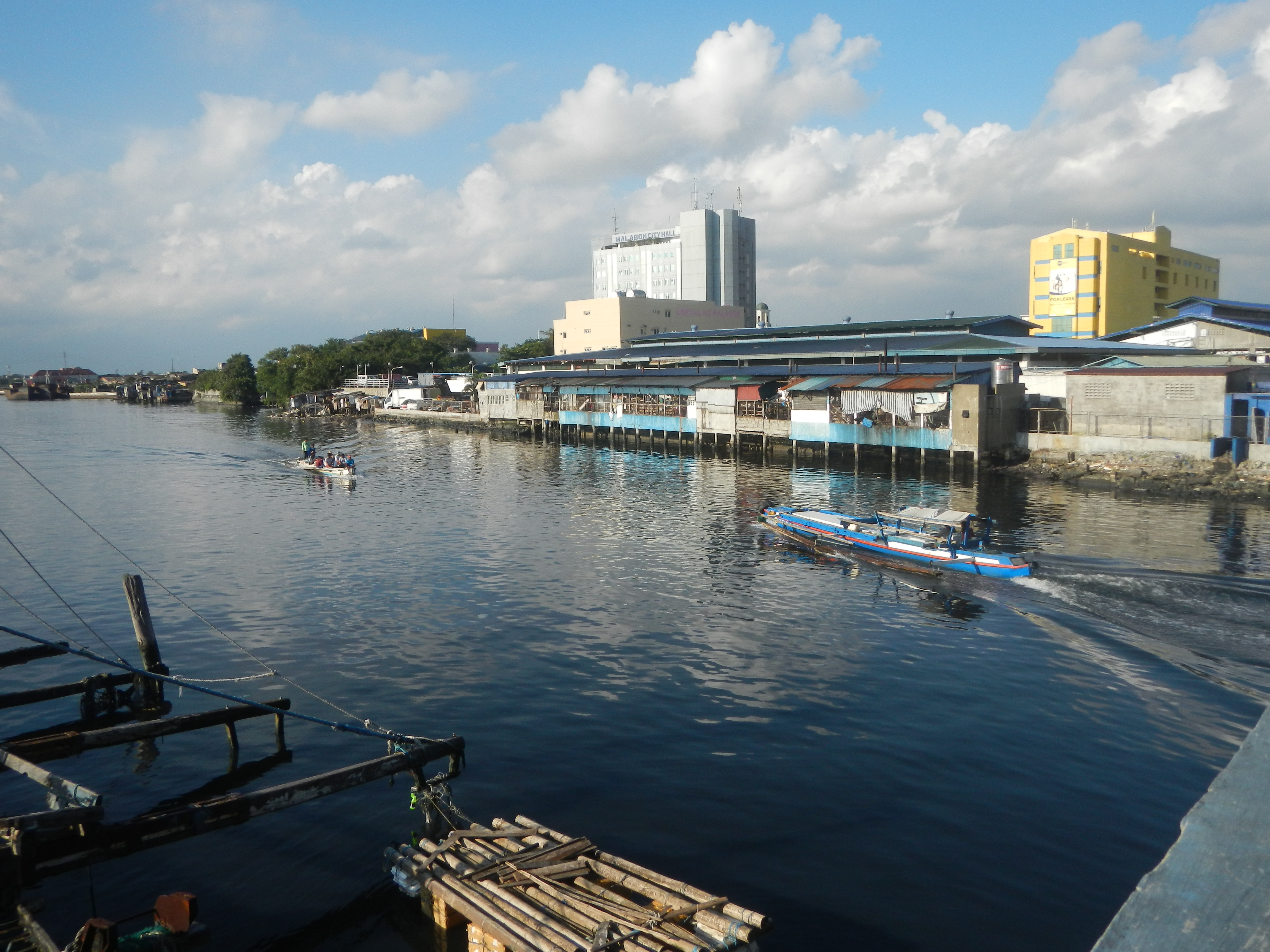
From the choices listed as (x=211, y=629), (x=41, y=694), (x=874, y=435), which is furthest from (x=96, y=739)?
(x=874, y=435)

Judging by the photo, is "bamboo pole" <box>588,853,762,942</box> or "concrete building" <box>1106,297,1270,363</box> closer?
"bamboo pole" <box>588,853,762,942</box>

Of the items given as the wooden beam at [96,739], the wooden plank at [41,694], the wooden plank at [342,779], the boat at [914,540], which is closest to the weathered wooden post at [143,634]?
the wooden plank at [41,694]

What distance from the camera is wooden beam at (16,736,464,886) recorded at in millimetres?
10164

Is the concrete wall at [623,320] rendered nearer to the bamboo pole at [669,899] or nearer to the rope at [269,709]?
the rope at [269,709]

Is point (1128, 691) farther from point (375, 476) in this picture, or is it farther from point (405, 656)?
point (375, 476)

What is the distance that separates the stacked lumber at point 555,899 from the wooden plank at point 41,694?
10220 millimetres

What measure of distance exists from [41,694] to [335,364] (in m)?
128

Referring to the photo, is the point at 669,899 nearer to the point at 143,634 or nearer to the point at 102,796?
the point at 102,796

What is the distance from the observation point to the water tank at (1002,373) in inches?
2077

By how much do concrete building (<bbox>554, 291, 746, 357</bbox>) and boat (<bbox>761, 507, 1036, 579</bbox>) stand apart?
9296cm

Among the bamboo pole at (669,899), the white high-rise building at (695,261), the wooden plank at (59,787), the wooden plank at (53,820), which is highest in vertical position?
the white high-rise building at (695,261)

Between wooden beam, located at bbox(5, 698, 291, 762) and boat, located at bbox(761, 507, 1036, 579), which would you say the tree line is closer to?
boat, located at bbox(761, 507, 1036, 579)

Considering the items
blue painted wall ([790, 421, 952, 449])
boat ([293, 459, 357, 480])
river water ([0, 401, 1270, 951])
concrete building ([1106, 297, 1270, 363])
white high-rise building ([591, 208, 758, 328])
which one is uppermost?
white high-rise building ([591, 208, 758, 328])

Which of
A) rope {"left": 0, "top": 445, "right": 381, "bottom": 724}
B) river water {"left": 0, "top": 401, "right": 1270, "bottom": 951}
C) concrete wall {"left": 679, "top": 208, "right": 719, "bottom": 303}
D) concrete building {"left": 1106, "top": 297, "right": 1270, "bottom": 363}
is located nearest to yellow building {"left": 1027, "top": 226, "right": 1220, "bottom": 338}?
concrete building {"left": 1106, "top": 297, "right": 1270, "bottom": 363}
